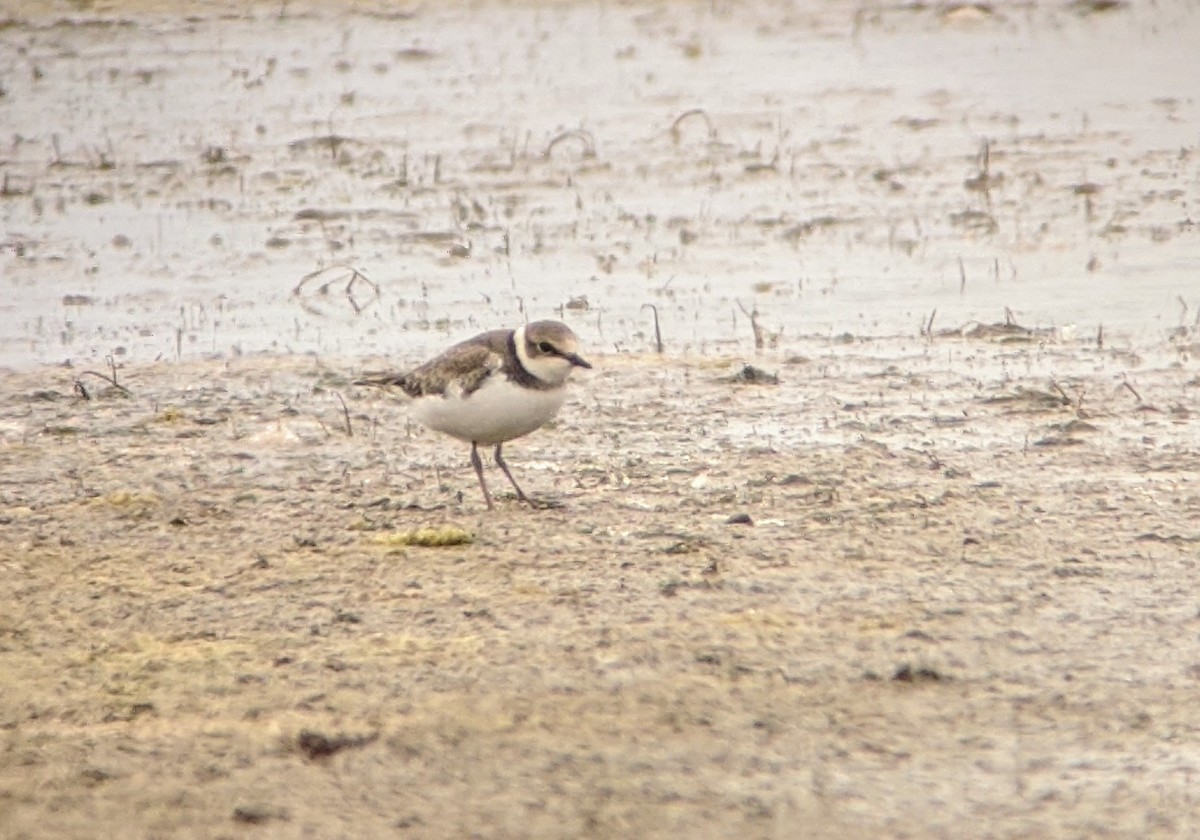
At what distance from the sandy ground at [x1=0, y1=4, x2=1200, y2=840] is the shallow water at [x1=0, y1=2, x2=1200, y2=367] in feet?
0.21

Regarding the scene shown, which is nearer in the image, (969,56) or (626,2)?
(969,56)

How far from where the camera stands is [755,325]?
1127 centimetres

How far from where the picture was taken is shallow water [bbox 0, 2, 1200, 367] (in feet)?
39.8

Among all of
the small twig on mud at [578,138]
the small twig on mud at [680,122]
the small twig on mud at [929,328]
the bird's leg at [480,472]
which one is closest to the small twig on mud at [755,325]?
the small twig on mud at [929,328]

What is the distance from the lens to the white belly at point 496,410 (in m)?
8.15

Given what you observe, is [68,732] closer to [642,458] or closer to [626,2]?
[642,458]

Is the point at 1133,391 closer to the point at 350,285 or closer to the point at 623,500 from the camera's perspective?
the point at 623,500

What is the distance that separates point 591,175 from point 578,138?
1.41m

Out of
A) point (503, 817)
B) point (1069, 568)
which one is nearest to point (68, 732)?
point (503, 817)

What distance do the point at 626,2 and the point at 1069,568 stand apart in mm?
16971

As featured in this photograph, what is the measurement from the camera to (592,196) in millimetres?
15094

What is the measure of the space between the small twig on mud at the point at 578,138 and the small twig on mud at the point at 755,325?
4587mm

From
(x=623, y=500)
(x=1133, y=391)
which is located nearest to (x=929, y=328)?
(x=1133, y=391)

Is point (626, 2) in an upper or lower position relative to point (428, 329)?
upper
